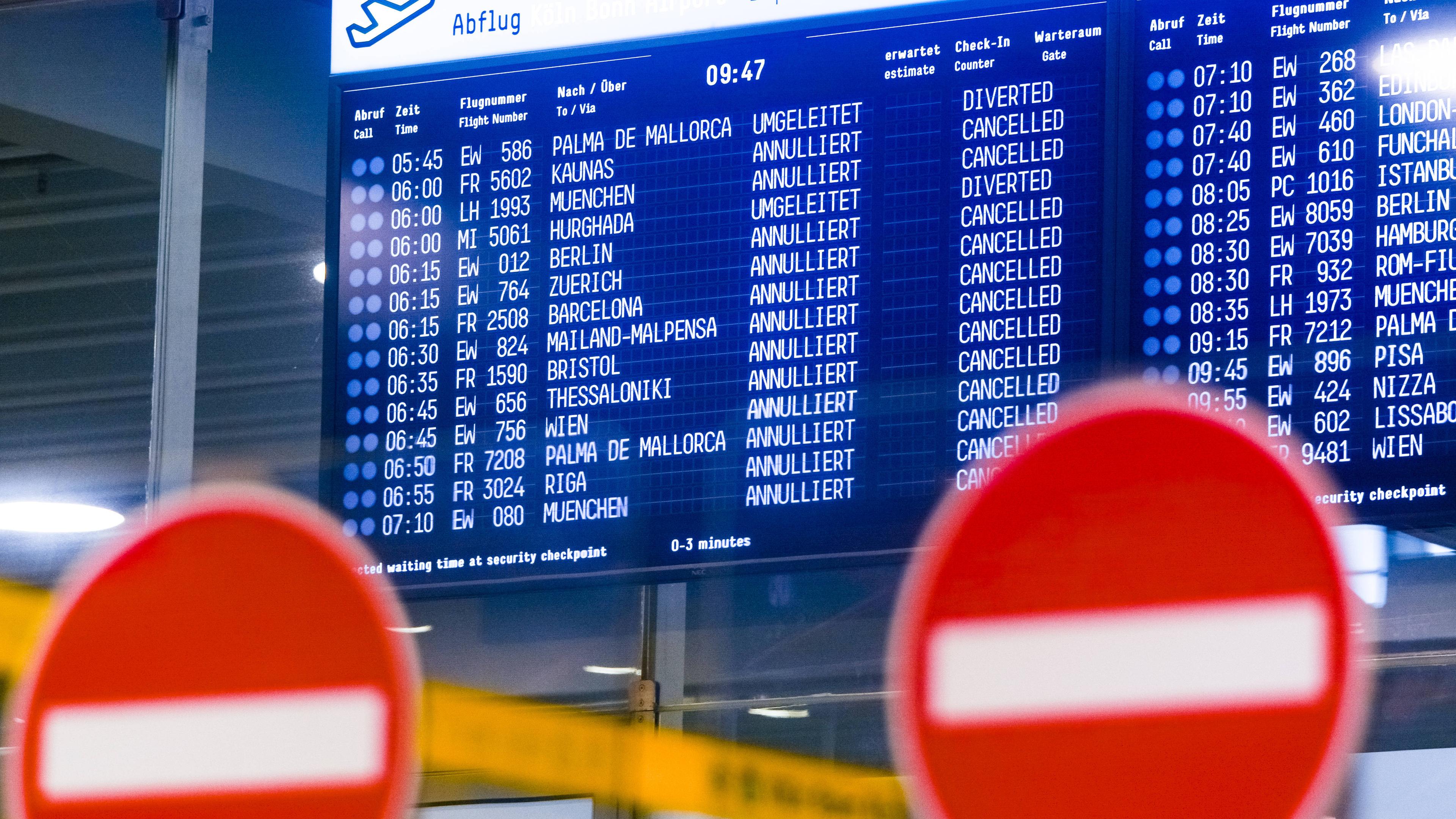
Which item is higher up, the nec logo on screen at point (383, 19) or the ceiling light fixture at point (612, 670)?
the nec logo on screen at point (383, 19)

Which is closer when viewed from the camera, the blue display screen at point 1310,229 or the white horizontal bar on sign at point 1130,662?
the white horizontal bar on sign at point 1130,662

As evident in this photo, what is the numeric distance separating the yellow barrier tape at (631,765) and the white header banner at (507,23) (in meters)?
1.73

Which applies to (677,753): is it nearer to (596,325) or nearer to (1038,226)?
(596,325)

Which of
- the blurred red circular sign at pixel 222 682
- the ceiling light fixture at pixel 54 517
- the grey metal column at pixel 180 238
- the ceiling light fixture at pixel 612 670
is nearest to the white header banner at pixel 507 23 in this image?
the grey metal column at pixel 180 238

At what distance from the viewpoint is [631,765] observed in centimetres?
528

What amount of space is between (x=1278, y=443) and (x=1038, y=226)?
0.62 m

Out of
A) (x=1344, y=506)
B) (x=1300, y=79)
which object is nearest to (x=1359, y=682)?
(x=1344, y=506)

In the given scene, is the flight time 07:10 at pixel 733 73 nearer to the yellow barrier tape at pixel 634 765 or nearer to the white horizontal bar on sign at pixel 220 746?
the yellow barrier tape at pixel 634 765

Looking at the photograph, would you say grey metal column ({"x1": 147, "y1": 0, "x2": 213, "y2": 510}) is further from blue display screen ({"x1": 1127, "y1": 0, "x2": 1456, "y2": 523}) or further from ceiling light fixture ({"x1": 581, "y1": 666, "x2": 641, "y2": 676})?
blue display screen ({"x1": 1127, "y1": 0, "x2": 1456, "y2": 523})

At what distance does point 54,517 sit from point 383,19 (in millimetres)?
2296

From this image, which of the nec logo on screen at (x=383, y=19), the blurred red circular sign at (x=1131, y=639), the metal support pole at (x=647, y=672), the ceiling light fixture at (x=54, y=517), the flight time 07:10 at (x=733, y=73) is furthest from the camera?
the ceiling light fixture at (x=54, y=517)

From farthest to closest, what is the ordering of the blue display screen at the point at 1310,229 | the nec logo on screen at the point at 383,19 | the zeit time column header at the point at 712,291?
the nec logo on screen at the point at 383,19 < the zeit time column header at the point at 712,291 < the blue display screen at the point at 1310,229

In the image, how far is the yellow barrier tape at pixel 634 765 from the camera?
5004 mm

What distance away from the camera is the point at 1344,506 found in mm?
3770
